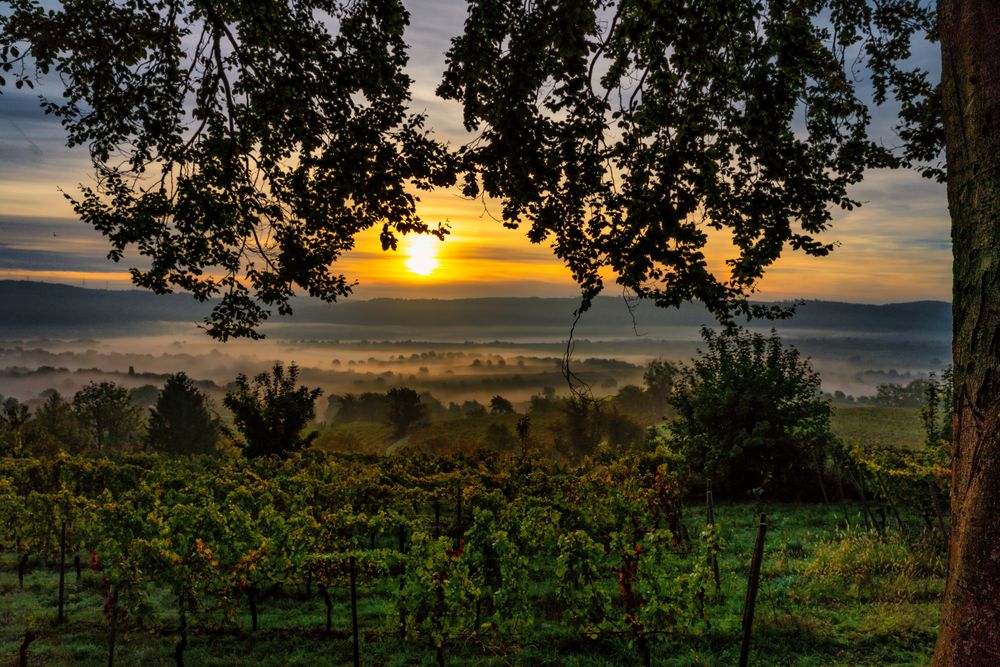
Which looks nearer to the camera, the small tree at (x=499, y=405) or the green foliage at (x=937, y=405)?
the green foliage at (x=937, y=405)

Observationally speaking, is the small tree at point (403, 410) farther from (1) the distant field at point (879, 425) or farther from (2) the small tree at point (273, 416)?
(2) the small tree at point (273, 416)

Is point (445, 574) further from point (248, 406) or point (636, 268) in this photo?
point (248, 406)

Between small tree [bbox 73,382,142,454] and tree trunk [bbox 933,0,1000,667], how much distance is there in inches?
3233

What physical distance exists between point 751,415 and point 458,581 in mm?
14907

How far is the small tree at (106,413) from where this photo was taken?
70.7 m

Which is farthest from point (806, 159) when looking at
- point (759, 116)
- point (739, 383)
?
point (739, 383)

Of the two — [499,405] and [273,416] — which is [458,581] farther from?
[499,405]

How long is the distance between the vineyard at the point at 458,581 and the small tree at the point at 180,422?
5291cm

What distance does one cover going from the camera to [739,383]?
63.3ft

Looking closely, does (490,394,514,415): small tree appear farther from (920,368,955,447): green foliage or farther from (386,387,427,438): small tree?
(920,368,955,447): green foliage

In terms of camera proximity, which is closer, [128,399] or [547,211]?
[547,211]

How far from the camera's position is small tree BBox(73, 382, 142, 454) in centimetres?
7069

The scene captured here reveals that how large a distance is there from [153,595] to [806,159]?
13.8m

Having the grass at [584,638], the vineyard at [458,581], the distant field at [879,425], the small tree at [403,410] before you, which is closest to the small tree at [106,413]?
the small tree at [403,410]
